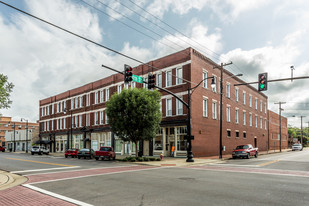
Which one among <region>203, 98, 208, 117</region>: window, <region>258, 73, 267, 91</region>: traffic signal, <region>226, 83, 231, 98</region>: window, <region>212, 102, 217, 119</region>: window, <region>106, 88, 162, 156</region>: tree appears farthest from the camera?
<region>226, 83, 231, 98</region>: window

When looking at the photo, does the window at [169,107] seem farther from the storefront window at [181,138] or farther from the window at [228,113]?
the window at [228,113]

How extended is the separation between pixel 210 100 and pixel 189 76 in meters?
5.93

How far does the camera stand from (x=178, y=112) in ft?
98.2

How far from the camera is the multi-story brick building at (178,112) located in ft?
97.5

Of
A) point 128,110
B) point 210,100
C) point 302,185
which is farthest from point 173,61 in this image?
point 302,185

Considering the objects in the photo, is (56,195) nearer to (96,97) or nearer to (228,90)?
(228,90)

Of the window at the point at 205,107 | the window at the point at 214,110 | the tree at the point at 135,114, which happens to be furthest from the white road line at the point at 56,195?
the window at the point at 214,110

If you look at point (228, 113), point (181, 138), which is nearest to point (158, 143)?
point (181, 138)

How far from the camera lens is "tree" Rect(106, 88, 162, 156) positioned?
2519 cm

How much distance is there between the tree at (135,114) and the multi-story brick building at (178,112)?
219 centimetres

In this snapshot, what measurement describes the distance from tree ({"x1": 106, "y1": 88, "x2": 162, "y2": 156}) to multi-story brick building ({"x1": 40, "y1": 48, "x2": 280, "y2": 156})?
2.19 m

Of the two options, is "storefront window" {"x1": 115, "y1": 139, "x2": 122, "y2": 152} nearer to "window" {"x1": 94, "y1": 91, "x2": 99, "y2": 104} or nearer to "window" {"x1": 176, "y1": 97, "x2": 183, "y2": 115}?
"window" {"x1": 94, "y1": 91, "x2": 99, "y2": 104}

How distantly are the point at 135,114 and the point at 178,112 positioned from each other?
6907 mm

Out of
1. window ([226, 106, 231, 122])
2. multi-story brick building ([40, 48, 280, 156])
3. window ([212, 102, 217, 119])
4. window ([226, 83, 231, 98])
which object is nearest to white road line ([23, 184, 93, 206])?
multi-story brick building ([40, 48, 280, 156])
